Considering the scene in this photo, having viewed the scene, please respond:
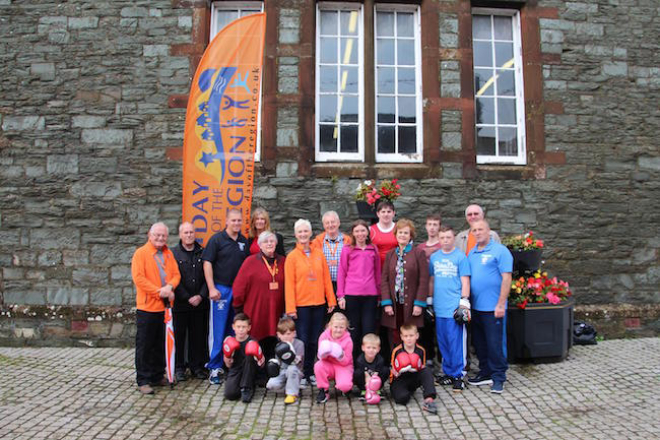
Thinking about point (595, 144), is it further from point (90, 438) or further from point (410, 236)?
point (90, 438)

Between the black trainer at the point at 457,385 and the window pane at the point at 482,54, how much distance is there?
16.5ft

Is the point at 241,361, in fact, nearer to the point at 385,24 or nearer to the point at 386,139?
the point at 386,139

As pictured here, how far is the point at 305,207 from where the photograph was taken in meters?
6.98

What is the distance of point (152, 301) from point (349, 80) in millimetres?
4442

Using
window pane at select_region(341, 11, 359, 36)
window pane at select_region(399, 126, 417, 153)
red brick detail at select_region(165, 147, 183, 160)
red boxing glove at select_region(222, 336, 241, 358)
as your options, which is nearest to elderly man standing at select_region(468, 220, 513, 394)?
red boxing glove at select_region(222, 336, 241, 358)

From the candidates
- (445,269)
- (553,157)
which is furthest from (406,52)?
(445,269)

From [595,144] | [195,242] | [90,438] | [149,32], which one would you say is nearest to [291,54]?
[149,32]

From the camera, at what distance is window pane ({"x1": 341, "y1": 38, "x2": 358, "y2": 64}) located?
7.45 metres

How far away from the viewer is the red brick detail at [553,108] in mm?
7324

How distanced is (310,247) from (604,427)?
303 cm

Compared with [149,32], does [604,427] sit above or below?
below

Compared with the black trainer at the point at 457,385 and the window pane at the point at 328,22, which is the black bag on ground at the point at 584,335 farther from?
the window pane at the point at 328,22

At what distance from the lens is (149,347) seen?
485cm

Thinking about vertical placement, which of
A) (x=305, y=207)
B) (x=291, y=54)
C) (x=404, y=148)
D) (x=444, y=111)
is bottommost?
(x=305, y=207)
